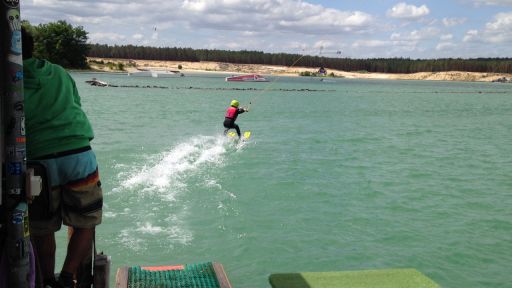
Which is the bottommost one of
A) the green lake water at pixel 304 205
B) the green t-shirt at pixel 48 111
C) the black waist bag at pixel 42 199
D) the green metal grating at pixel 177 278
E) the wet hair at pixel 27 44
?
the green lake water at pixel 304 205

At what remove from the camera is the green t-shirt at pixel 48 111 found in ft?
12.4

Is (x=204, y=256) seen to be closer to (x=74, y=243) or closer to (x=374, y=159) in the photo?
(x=74, y=243)

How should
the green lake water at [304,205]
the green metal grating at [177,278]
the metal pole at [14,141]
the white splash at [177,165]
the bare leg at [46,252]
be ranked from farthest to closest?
1. the white splash at [177,165]
2. the green lake water at [304,205]
3. the green metal grating at [177,278]
4. the bare leg at [46,252]
5. the metal pole at [14,141]

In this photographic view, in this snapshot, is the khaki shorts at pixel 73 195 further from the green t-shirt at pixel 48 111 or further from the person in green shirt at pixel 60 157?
the green t-shirt at pixel 48 111

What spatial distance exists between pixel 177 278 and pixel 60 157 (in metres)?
2.99

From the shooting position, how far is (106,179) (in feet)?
52.0

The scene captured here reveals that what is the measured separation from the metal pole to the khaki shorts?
19.7 inches

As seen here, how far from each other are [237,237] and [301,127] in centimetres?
2481

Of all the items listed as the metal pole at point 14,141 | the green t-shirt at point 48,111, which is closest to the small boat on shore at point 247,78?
the green t-shirt at point 48,111

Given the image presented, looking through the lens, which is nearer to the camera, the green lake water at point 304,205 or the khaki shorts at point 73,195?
the khaki shorts at point 73,195

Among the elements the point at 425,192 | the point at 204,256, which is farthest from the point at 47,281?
the point at 425,192

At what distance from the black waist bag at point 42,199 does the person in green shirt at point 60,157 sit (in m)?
0.03

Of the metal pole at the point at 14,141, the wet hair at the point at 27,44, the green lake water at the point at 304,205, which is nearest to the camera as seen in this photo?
the metal pole at the point at 14,141

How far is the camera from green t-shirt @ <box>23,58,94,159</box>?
378 cm
